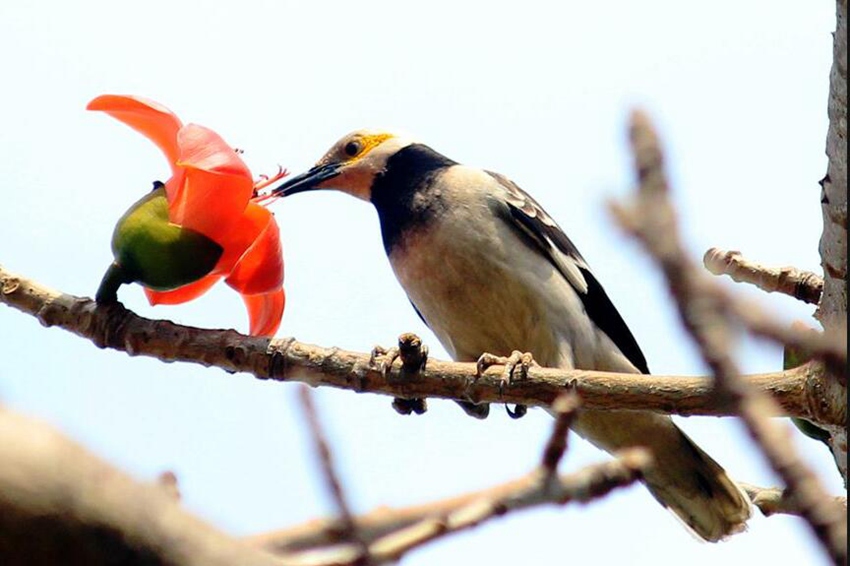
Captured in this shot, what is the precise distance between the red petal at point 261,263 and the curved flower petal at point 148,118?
35 cm

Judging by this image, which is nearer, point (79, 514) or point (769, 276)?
point (79, 514)

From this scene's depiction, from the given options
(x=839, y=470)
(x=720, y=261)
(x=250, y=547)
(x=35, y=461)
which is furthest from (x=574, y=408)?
(x=720, y=261)

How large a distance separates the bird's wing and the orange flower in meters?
2.29

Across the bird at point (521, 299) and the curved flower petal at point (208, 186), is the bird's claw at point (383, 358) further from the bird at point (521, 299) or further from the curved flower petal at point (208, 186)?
the bird at point (521, 299)

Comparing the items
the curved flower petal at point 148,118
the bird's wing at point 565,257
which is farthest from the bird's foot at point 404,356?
the bird's wing at point 565,257

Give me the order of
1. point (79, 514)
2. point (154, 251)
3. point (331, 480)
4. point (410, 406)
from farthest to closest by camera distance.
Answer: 1. point (410, 406)
2. point (154, 251)
3. point (331, 480)
4. point (79, 514)

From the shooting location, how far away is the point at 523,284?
19.7 feet

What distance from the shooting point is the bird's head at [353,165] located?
22.9 feet

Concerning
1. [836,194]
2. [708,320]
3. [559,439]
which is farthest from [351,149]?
[708,320]

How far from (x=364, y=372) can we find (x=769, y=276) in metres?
1.90

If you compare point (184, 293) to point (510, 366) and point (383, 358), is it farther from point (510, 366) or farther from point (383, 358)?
point (510, 366)

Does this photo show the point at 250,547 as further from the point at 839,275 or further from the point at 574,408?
the point at 839,275

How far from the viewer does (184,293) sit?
4277 mm

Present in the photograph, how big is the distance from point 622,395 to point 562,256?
8.72 feet
